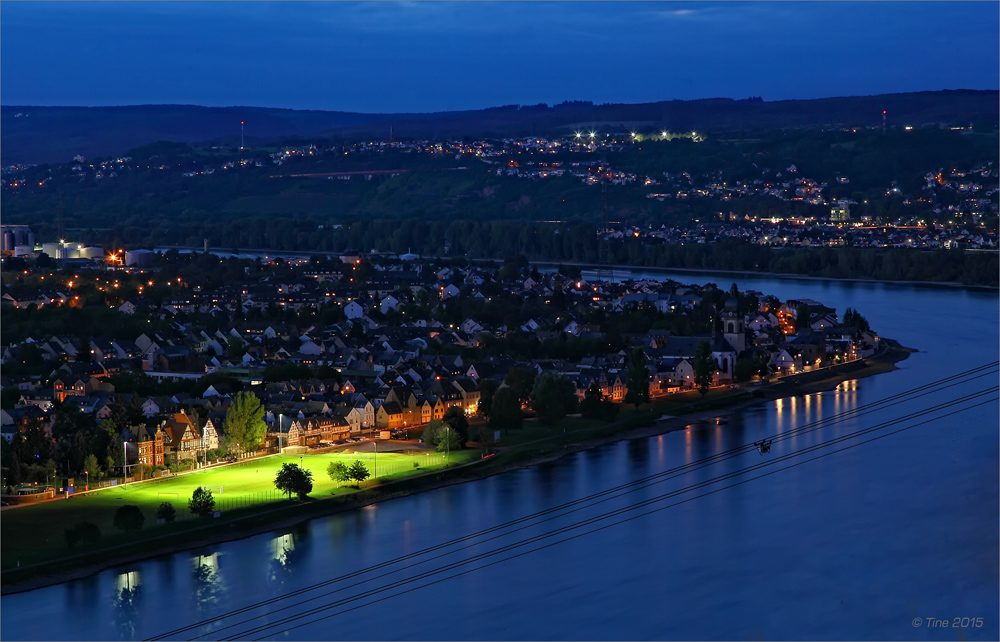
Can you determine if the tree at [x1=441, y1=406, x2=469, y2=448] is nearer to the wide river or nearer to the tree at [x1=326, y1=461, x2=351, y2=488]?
the wide river

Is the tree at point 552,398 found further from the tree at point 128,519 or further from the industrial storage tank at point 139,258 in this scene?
the industrial storage tank at point 139,258

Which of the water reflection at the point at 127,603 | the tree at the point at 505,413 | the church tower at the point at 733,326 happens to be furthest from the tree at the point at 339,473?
the church tower at the point at 733,326

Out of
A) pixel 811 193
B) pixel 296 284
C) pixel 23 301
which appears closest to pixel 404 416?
pixel 23 301

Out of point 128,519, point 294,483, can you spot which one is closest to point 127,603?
point 128,519

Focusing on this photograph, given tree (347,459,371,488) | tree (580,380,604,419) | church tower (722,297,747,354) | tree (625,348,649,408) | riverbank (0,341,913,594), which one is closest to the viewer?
riverbank (0,341,913,594)

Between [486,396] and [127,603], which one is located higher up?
[486,396]

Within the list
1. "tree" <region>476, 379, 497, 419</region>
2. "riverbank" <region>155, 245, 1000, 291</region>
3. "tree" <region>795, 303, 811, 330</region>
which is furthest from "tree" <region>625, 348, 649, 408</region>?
"riverbank" <region>155, 245, 1000, 291</region>

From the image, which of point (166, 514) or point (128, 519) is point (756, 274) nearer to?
point (166, 514)
